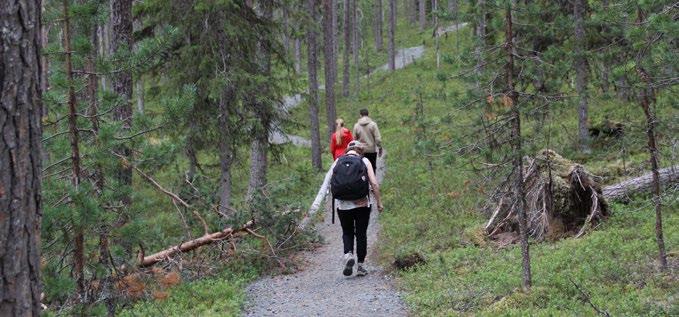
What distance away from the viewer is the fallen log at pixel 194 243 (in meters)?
10.8

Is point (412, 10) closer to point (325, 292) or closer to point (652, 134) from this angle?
point (325, 292)

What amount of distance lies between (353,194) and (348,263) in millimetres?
1189

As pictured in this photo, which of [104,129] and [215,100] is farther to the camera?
[215,100]

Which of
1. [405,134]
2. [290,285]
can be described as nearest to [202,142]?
[290,285]

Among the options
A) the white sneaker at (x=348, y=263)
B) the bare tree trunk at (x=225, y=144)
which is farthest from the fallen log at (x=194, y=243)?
the white sneaker at (x=348, y=263)

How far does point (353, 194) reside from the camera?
363 inches

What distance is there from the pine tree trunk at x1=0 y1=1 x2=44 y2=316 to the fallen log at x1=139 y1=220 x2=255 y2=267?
7.63 meters

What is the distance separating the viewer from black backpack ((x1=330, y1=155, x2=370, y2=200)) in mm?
9180

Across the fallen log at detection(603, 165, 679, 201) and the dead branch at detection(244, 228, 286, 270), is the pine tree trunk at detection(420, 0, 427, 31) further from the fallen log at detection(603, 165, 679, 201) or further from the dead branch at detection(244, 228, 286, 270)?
the dead branch at detection(244, 228, 286, 270)

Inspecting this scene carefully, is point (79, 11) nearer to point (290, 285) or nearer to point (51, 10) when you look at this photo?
point (51, 10)

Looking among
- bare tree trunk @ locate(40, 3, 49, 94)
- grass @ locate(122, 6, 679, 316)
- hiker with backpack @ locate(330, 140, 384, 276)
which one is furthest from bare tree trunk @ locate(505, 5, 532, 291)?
bare tree trunk @ locate(40, 3, 49, 94)

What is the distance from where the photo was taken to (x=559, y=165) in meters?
11.4

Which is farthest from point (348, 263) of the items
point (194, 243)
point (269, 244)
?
point (194, 243)

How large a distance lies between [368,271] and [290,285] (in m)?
1.25
